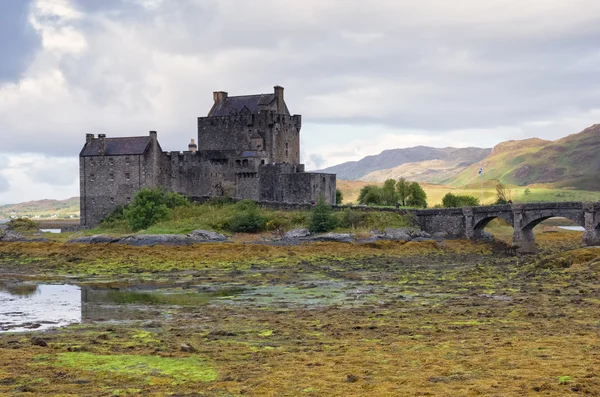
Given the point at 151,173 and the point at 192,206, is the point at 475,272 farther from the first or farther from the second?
the point at 151,173

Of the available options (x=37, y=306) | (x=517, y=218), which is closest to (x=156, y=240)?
(x=517, y=218)

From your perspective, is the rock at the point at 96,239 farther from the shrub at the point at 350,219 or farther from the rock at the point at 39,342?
the rock at the point at 39,342

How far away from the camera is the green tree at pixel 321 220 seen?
6450cm

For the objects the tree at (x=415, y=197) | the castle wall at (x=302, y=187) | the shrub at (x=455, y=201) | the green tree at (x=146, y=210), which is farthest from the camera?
the tree at (x=415, y=197)

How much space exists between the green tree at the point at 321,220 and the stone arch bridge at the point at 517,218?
8.51 metres

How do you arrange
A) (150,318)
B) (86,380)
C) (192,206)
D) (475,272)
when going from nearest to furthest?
(86,380) → (150,318) → (475,272) → (192,206)

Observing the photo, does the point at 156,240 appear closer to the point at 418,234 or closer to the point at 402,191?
the point at 418,234

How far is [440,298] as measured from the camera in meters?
29.9

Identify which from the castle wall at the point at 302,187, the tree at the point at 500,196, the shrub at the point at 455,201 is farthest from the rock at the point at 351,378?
the tree at the point at 500,196

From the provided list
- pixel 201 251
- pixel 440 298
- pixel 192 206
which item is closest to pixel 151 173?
pixel 192 206

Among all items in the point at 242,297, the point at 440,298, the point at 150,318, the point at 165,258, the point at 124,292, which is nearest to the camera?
the point at 150,318

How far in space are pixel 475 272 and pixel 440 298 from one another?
1119 centimetres

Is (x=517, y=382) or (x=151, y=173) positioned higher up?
(x=151, y=173)

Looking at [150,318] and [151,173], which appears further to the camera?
[151,173]
